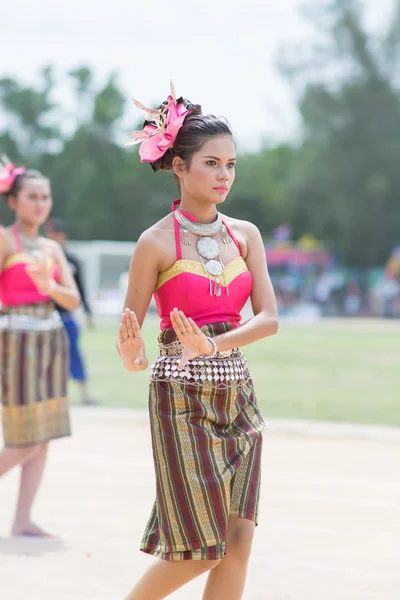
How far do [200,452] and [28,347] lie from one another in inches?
93.4

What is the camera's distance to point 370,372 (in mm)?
13992

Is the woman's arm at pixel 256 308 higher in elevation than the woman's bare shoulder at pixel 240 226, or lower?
lower

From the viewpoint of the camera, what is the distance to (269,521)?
5441 mm

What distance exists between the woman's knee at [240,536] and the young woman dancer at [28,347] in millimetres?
2246

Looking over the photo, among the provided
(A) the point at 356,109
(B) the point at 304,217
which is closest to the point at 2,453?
(A) the point at 356,109

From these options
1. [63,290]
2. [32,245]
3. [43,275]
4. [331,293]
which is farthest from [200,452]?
[331,293]

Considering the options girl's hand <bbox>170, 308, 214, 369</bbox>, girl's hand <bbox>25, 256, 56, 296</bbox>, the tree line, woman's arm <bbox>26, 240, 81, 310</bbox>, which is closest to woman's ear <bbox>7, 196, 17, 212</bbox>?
woman's arm <bbox>26, 240, 81, 310</bbox>

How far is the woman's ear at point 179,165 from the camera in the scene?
11.3ft

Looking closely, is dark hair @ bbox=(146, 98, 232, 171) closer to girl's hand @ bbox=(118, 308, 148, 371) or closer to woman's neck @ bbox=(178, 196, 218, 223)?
woman's neck @ bbox=(178, 196, 218, 223)

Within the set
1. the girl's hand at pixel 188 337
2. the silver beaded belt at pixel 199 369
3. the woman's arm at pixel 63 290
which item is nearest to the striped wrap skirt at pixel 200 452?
the silver beaded belt at pixel 199 369

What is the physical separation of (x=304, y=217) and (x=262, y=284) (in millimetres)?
51927

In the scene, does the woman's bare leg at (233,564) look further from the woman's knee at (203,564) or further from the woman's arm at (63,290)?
the woman's arm at (63,290)

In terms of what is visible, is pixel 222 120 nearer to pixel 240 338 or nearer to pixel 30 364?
pixel 240 338

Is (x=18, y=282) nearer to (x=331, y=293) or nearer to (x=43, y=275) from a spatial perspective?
(x=43, y=275)
